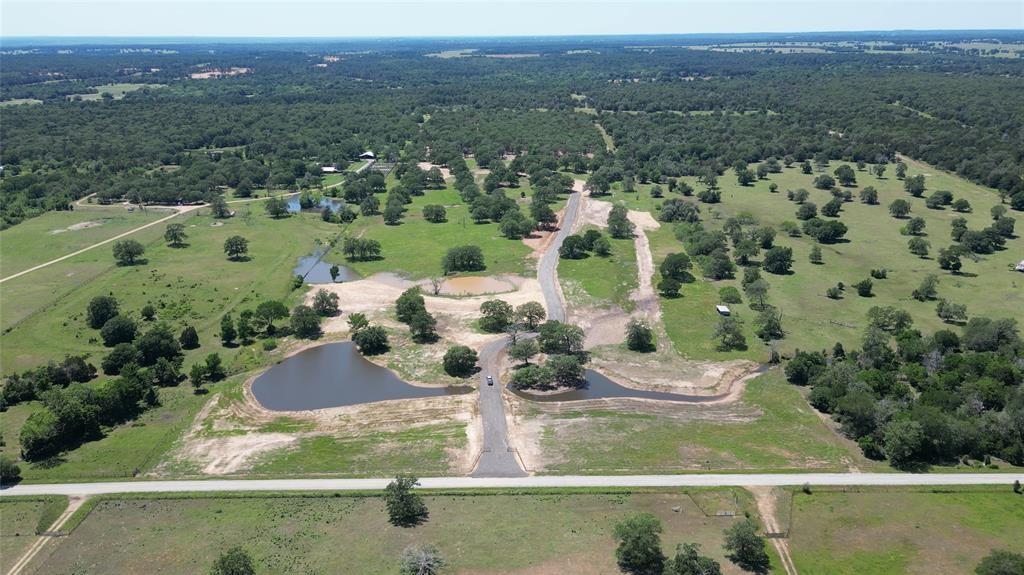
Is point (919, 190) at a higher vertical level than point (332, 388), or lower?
higher

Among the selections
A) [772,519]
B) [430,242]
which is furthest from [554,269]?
[772,519]

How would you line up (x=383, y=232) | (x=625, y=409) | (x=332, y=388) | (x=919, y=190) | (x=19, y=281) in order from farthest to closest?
(x=919, y=190)
(x=383, y=232)
(x=19, y=281)
(x=332, y=388)
(x=625, y=409)

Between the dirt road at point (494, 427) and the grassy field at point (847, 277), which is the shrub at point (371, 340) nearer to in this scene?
the dirt road at point (494, 427)

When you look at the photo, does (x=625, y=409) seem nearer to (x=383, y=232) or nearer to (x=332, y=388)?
(x=332, y=388)

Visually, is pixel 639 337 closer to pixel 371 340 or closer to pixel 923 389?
pixel 923 389

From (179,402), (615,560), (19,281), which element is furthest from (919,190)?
(19,281)

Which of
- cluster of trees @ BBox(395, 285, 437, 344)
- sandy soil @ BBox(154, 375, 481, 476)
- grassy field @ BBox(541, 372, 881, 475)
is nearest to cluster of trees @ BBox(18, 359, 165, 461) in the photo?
sandy soil @ BBox(154, 375, 481, 476)
